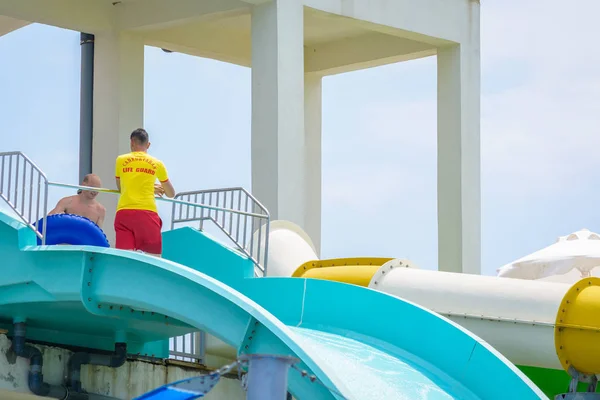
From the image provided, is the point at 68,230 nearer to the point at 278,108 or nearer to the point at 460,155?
the point at 278,108

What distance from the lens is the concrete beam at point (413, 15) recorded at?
20859 mm

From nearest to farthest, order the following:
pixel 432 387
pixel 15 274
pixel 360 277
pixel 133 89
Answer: pixel 432 387
pixel 15 274
pixel 360 277
pixel 133 89

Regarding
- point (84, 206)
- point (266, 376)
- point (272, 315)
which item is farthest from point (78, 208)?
point (266, 376)

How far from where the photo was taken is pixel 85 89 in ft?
74.5

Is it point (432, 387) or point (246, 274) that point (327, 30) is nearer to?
point (246, 274)

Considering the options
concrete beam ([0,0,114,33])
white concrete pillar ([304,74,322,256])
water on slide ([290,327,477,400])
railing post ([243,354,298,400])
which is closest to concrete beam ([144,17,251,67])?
concrete beam ([0,0,114,33])

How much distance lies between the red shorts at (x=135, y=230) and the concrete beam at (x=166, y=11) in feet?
26.4

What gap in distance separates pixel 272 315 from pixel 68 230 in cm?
336

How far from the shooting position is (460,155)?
75.9ft

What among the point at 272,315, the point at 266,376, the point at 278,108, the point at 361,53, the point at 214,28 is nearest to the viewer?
the point at 266,376

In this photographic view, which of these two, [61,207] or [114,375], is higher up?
[61,207]

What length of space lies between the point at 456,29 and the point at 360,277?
33.5ft

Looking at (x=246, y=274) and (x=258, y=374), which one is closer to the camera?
(x=258, y=374)

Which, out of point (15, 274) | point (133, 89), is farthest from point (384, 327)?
point (133, 89)
